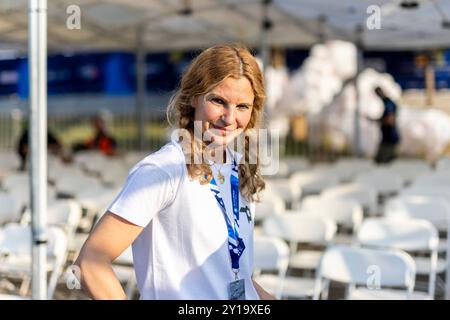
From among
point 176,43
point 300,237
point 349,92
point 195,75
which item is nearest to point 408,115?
point 349,92

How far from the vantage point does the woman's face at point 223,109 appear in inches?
73.4

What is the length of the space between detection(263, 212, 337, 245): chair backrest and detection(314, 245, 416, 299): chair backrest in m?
1.00

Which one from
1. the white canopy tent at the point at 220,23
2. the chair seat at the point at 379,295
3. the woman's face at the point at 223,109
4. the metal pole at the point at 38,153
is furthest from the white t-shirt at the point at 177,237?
the white canopy tent at the point at 220,23

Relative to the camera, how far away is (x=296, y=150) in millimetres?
18828

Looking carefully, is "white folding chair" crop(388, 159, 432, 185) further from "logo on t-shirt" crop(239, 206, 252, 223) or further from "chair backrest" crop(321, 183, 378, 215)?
"logo on t-shirt" crop(239, 206, 252, 223)

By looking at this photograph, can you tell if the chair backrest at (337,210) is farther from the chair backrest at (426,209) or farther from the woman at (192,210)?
the woman at (192,210)

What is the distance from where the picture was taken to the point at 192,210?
1809mm

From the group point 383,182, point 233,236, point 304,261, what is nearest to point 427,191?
point 383,182

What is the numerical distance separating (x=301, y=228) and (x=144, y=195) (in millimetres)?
4384

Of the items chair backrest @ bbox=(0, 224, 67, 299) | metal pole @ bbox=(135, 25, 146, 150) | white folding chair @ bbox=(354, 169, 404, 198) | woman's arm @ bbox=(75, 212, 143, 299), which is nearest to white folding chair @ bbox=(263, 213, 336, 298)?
chair backrest @ bbox=(0, 224, 67, 299)

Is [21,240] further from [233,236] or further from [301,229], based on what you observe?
[233,236]

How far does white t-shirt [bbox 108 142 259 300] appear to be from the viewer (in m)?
1.76

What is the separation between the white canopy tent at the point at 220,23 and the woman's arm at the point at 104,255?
203 inches

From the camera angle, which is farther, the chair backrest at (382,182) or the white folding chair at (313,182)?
the white folding chair at (313,182)
